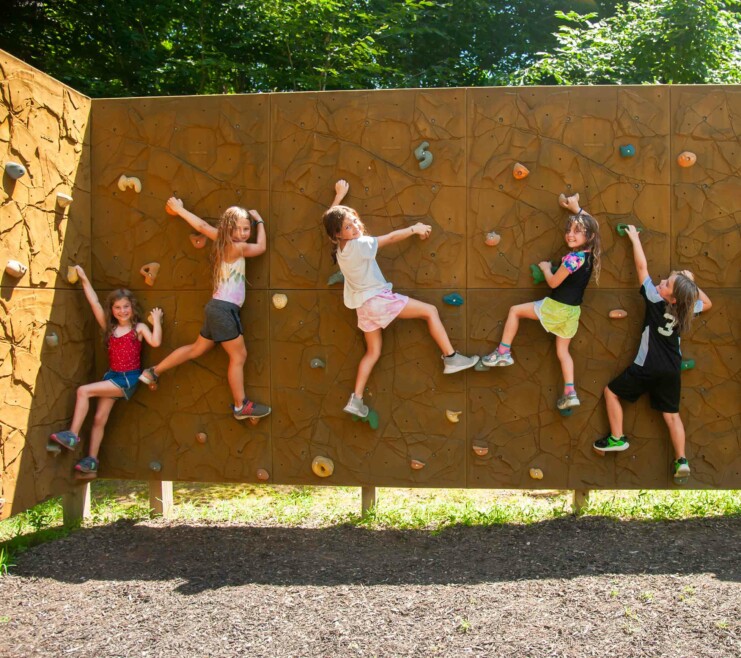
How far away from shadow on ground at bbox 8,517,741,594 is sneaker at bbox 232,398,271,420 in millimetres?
917

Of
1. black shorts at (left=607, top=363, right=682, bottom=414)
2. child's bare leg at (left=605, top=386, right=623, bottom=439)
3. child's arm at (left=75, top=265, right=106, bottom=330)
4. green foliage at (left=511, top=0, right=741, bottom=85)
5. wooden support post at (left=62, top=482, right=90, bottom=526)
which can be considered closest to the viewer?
black shorts at (left=607, top=363, right=682, bottom=414)

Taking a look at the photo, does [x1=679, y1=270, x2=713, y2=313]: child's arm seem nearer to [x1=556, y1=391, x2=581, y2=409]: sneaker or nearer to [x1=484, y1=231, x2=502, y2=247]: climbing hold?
[x1=556, y1=391, x2=581, y2=409]: sneaker

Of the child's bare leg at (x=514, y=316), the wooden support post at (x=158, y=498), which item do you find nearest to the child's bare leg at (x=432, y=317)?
the child's bare leg at (x=514, y=316)

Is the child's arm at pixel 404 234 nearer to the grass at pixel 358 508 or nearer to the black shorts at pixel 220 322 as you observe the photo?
the black shorts at pixel 220 322

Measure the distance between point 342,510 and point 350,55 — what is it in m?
5.62

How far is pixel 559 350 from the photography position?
4.93m

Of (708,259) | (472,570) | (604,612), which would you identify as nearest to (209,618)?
(472,570)

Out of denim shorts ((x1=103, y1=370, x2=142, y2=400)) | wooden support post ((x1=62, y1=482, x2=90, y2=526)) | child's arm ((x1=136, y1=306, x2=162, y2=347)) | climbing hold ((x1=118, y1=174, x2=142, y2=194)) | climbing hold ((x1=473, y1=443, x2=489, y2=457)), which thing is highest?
climbing hold ((x1=118, y1=174, x2=142, y2=194))

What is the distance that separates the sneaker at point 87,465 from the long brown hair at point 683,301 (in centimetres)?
433

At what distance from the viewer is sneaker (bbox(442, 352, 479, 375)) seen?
4.91 meters

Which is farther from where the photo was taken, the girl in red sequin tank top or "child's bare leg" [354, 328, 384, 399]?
the girl in red sequin tank top

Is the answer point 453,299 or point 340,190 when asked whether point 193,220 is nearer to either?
point 340,190

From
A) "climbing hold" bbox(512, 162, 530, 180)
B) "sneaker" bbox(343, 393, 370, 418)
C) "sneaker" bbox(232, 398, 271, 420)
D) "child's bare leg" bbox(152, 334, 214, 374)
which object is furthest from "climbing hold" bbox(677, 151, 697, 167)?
"child's bare leg" bbox(152, 334, 214, 374)

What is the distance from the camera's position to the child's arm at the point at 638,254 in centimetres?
486
